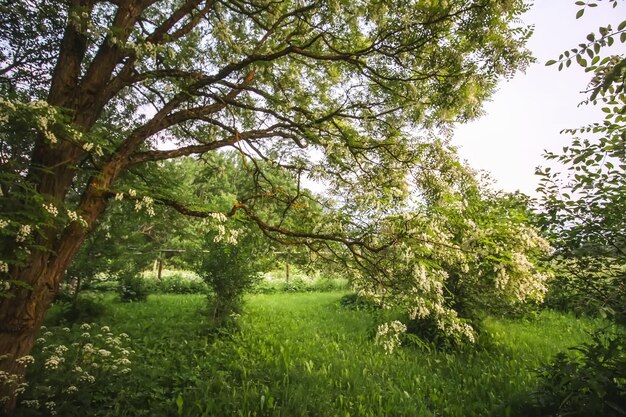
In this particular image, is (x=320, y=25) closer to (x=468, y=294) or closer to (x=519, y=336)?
(x=468, y=294)

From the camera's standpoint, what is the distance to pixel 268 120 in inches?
233

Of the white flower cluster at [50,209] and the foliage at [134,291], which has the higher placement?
the white flower cluster at [50,209]

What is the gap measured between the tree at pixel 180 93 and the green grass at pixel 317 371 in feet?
7.69

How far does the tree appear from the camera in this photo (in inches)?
138

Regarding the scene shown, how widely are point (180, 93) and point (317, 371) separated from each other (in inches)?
204

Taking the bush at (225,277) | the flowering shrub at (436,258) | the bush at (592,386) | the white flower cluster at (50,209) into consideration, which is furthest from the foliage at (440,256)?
the bush at (225,277)

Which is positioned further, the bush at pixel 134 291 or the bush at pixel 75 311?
the bush at pixel 134 291

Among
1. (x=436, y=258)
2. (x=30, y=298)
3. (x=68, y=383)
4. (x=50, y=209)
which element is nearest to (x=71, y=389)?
(x=68, y=383)

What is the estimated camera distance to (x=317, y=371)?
616 centimetres

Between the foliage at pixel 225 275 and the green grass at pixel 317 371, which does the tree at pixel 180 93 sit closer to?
the green grass at pixel 317 371

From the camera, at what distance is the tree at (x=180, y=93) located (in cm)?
351

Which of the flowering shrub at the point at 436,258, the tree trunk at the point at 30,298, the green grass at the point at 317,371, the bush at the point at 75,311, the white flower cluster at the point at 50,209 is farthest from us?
the bush at the point at 75,311

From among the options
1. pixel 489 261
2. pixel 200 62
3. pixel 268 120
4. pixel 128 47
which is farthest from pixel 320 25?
pixel 489 261

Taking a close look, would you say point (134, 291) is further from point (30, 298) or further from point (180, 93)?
point (180, 93)
